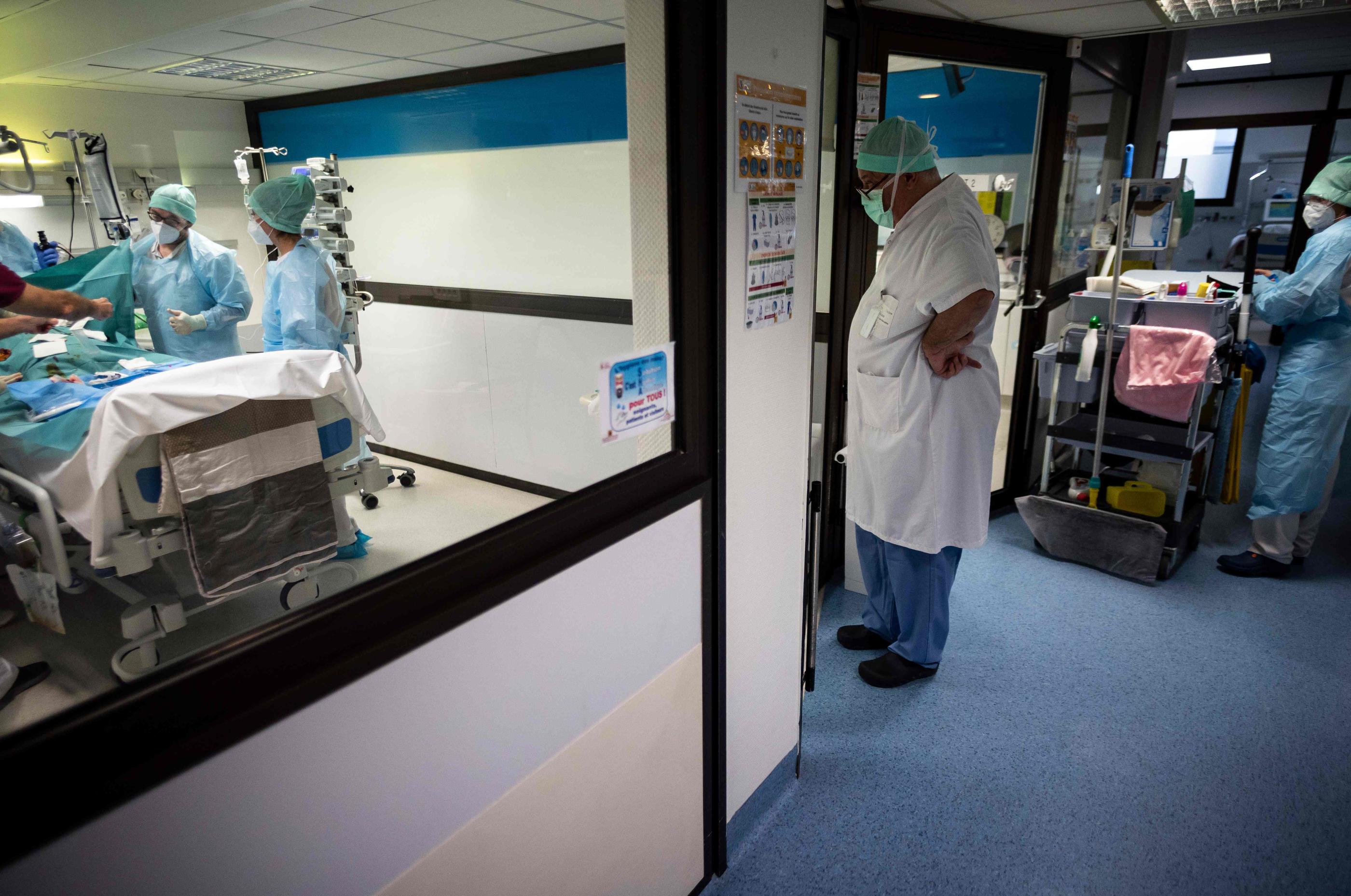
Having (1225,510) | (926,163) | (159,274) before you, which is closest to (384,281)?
(159,274)

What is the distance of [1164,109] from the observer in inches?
206

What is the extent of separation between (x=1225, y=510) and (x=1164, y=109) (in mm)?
2967

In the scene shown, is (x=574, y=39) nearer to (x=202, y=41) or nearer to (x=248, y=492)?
(x=202, y=41)

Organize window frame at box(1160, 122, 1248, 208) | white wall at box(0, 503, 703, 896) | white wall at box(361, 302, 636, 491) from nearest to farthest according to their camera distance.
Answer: white wall at box(0, 503, 703, 896) < white wall at box(361, 302, 636, 491) < window frame at box(1160, 122, 1248, 208)

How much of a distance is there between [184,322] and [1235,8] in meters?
4.39

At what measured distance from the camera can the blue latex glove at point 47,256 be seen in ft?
4.42

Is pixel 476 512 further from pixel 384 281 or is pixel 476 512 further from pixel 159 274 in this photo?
pixel 384 281

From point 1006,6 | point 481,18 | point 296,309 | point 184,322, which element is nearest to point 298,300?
point 296,309

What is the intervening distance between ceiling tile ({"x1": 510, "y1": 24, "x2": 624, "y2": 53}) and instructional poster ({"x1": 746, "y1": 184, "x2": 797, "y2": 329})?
5.30 ft

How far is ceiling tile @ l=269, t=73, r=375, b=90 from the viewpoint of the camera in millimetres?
3406

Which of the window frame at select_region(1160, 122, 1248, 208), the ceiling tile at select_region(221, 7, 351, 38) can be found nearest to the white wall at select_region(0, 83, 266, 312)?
the ceiling tile at select_region(221, 7, 351, 38)

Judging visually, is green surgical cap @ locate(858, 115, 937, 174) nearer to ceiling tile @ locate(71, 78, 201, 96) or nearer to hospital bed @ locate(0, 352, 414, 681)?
hospital bed @ locate(0, 352, 414, 681)

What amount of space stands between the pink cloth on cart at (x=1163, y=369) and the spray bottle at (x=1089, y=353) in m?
0.12

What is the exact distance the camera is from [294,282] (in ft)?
11.1
